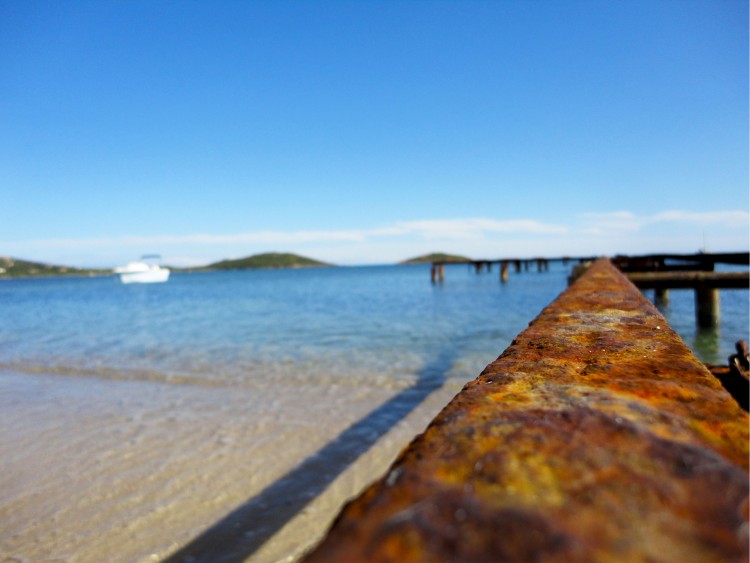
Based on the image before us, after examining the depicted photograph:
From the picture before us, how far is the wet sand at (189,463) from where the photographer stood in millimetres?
3053

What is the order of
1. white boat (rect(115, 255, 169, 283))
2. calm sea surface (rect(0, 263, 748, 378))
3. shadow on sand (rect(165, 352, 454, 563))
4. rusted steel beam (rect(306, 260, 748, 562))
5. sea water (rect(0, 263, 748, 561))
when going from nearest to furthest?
rusted steel beam (rect(306, 260, 748, 562))
shadow on sand (rect(165, 352, 454, 563))
sea water (rect(0, 263, 748, 561))
calm sea surface (rect(0, 263, 748, 378))
white boat (rect(115, 255, 169, 283))

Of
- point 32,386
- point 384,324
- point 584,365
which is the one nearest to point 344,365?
point 32,386

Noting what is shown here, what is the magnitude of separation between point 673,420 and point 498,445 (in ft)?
0.97

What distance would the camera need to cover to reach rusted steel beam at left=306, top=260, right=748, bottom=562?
398 mm

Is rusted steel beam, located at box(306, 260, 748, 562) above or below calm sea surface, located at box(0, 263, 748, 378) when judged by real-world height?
above

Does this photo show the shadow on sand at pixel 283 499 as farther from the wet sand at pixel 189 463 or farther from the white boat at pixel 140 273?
the white boat at pixel 140 273

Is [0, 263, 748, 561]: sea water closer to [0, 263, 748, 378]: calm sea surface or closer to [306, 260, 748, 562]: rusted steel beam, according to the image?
[0, 263, 748, 378]: calm sea surface

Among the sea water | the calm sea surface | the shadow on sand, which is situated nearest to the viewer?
the shadow on sand

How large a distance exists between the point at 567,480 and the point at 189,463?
4459 millimetres

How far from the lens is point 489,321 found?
49.2ft

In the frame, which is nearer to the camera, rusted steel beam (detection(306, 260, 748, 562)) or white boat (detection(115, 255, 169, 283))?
rusted steel beam (detection(306, 260, 748, 562))

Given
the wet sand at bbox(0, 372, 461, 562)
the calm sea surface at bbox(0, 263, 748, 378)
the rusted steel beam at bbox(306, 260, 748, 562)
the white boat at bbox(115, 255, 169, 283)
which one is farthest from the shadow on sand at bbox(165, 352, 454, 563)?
the white boat at bbox(115, 255, 169, 283)

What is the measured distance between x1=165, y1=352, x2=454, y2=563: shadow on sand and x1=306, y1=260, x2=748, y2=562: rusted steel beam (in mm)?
2769

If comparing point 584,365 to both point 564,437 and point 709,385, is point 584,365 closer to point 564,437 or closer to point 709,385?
point 709,385
